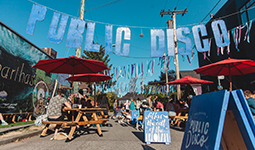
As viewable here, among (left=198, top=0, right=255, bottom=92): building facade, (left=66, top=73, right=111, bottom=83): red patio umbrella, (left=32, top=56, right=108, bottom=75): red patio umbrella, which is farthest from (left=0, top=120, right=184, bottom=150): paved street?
(left=198, top=0, right=255, bottom=92): building facade

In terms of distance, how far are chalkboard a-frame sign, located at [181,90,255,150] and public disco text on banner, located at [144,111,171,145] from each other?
→ 2.00 meters

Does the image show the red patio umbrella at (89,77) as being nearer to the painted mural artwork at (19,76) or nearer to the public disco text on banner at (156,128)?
the painted mural artwork at (19,76)

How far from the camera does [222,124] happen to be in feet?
5.56

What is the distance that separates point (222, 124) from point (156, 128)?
2.80m

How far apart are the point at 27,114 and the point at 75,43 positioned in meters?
5.42

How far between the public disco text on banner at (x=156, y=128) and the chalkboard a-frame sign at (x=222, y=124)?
6.56ft

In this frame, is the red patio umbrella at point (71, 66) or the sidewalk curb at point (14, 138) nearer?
the sidewalk curb at point (14, 138)

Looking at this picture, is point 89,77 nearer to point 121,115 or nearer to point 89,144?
point 89,144

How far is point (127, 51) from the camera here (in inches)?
334

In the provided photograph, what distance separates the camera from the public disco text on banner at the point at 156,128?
13.6 feet

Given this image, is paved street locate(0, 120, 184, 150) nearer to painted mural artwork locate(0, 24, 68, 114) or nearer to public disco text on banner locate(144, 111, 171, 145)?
public disco text on banner locate(144, 111, 171, 145)

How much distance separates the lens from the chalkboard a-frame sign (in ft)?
5.49

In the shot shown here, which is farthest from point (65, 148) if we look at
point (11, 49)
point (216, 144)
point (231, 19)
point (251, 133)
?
point (231, 19)

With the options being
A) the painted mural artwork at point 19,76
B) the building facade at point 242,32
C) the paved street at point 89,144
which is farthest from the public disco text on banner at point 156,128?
the building facade at point 242,32
